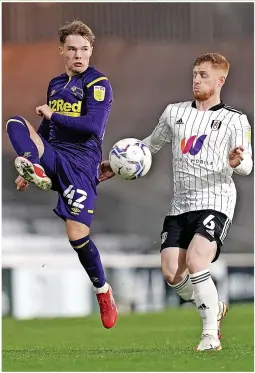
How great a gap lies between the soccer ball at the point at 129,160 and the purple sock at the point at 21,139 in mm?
557

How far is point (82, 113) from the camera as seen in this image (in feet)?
22.2

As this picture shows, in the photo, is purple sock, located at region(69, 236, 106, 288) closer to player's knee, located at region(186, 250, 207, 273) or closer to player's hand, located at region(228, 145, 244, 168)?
player's knee, located at region(186, 250, 207, 273)

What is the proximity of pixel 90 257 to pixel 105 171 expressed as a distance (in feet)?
2.08

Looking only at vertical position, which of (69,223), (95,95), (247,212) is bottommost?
(247,212)

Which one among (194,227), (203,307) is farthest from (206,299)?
(194,227)

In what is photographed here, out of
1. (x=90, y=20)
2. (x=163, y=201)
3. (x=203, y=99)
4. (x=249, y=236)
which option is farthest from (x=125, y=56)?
(x=203, y=99)

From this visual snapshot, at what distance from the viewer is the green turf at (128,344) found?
6.04 meters

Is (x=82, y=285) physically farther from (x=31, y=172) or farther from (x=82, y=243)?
(x=31, y=172)

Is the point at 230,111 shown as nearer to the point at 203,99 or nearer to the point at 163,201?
the point at 203,99

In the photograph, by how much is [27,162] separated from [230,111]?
147 cm

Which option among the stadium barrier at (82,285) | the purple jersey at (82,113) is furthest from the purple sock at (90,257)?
the stadium barrier at (82,285)

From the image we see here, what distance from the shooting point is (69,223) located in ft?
22.1

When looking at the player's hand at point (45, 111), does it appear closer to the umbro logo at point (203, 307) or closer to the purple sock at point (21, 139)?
the purple sock at point (21, 139)

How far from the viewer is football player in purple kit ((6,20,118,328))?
661cm
